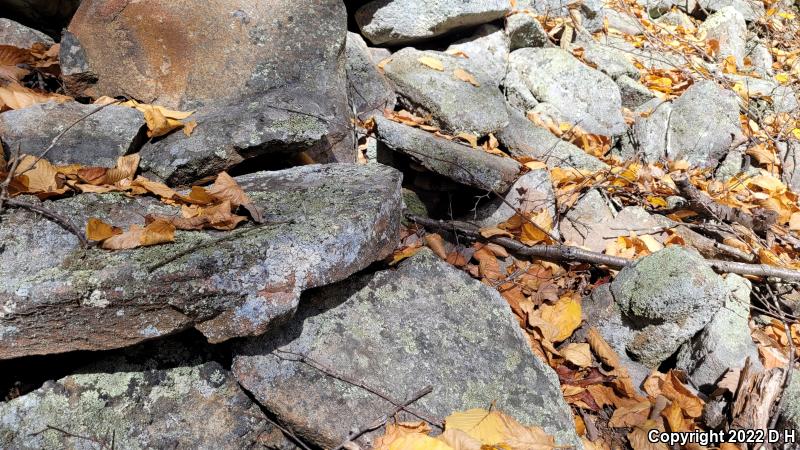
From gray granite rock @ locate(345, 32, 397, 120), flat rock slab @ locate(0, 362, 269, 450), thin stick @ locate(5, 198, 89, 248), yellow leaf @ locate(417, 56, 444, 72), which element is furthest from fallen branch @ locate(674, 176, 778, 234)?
thin stick @ locate(5, 198, 89, 248)

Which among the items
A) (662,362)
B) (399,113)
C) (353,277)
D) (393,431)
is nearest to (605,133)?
(399,113)

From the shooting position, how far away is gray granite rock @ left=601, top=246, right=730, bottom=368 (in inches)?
103

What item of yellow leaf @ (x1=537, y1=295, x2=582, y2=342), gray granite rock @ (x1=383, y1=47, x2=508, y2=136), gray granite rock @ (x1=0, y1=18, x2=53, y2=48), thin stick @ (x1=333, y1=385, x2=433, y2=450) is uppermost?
gray granite rock @ (x1=0, y1=18, x2=53, y2=48)

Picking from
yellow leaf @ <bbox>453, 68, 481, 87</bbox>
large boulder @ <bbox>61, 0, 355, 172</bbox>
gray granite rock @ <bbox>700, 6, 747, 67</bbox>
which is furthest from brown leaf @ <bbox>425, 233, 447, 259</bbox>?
gray granite rock @ <bbox>700, 6, 747, 67</bbox>

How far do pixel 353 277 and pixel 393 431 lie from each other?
66cm

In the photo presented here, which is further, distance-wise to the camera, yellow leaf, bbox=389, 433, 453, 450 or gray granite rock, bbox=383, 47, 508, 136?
gray granite rock, bbox=383, 47, 508, 136

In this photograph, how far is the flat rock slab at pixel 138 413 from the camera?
182cm

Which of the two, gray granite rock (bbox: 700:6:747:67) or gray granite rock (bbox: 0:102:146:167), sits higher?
gray granite rock (bbox: 0:102:146:167)

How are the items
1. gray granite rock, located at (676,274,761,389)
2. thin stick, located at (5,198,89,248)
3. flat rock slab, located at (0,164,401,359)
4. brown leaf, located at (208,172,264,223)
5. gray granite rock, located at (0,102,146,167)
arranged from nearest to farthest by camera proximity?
flat rock slab, located at (0,164,401,359)
thin stick, located at (5,198,89,248)
brown leaf, located at (208,172,264,223)
gray granite rock, located at (0,102,146,167)
gray granite rock, located at (676,274,761,389)

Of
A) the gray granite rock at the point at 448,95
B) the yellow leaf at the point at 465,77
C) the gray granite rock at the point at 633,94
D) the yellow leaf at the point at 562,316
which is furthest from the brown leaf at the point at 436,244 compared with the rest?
the gray granite rock at the point at 633,94

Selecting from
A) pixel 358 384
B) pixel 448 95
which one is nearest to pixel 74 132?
pixel 358 384

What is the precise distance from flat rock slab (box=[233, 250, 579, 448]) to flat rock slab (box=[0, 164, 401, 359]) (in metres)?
0.24

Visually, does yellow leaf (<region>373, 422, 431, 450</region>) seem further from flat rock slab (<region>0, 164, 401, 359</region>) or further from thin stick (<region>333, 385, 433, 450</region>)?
flat rock slab (<region>0, 164, 401, 359</region>)

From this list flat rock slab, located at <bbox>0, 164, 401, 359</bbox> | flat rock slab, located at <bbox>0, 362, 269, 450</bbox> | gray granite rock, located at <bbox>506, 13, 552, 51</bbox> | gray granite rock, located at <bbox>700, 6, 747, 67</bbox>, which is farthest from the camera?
gray granite rock, located at <bbox>700, 6, 747, 67</bbox>
